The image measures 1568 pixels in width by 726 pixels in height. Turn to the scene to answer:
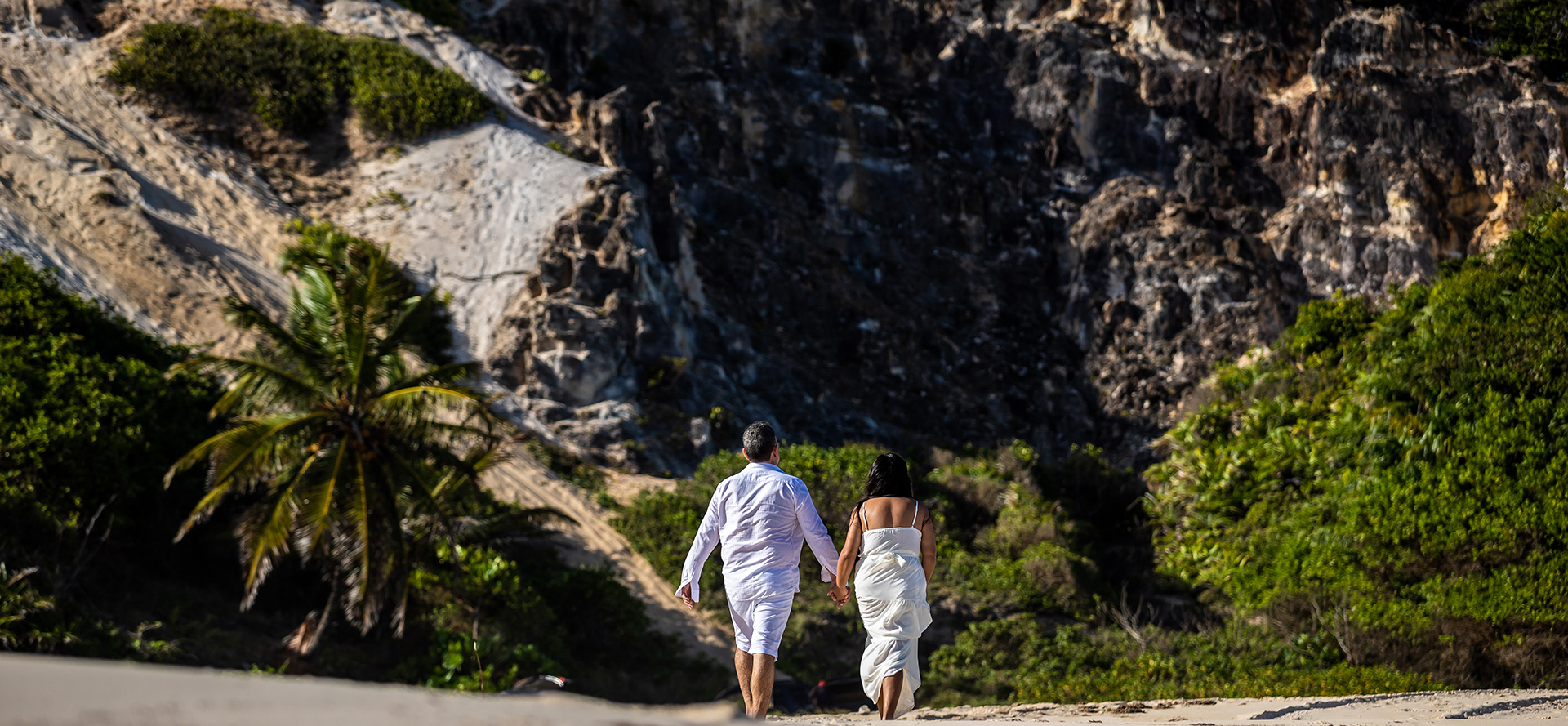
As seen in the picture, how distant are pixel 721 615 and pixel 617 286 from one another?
10.1 m

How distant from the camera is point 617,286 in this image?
2403 centimetres

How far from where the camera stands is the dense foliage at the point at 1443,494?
9.89m

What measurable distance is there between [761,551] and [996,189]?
34.3 m

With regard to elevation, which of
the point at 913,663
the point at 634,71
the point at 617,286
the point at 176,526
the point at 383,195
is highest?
the point at 634,71

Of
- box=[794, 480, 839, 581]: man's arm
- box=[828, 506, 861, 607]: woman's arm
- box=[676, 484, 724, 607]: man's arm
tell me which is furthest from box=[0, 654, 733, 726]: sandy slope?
box=[828, 506, 861, 607]: woman's arm

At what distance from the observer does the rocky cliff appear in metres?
23.2

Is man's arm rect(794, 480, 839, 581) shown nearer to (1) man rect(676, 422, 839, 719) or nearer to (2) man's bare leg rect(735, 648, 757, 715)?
(1) man rect(676, 422, 839, 719)

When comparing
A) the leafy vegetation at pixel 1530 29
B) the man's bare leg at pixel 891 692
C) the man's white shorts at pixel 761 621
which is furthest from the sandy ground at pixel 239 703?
the leafy vegetation at pixel 1530 29

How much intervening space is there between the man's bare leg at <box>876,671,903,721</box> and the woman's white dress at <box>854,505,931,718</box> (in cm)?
2

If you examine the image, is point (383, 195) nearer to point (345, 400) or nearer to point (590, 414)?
point (590, 414)

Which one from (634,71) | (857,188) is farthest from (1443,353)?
(634,71)

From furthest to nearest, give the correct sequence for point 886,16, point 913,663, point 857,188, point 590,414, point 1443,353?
point 886,16 → point 857,188 → point 590,414 → point 1443,353 → point 913,663

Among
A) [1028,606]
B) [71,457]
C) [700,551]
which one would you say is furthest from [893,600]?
[1028,606]

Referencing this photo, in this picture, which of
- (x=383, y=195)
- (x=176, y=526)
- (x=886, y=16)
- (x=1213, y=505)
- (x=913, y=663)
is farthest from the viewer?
(x=886, y=16)
